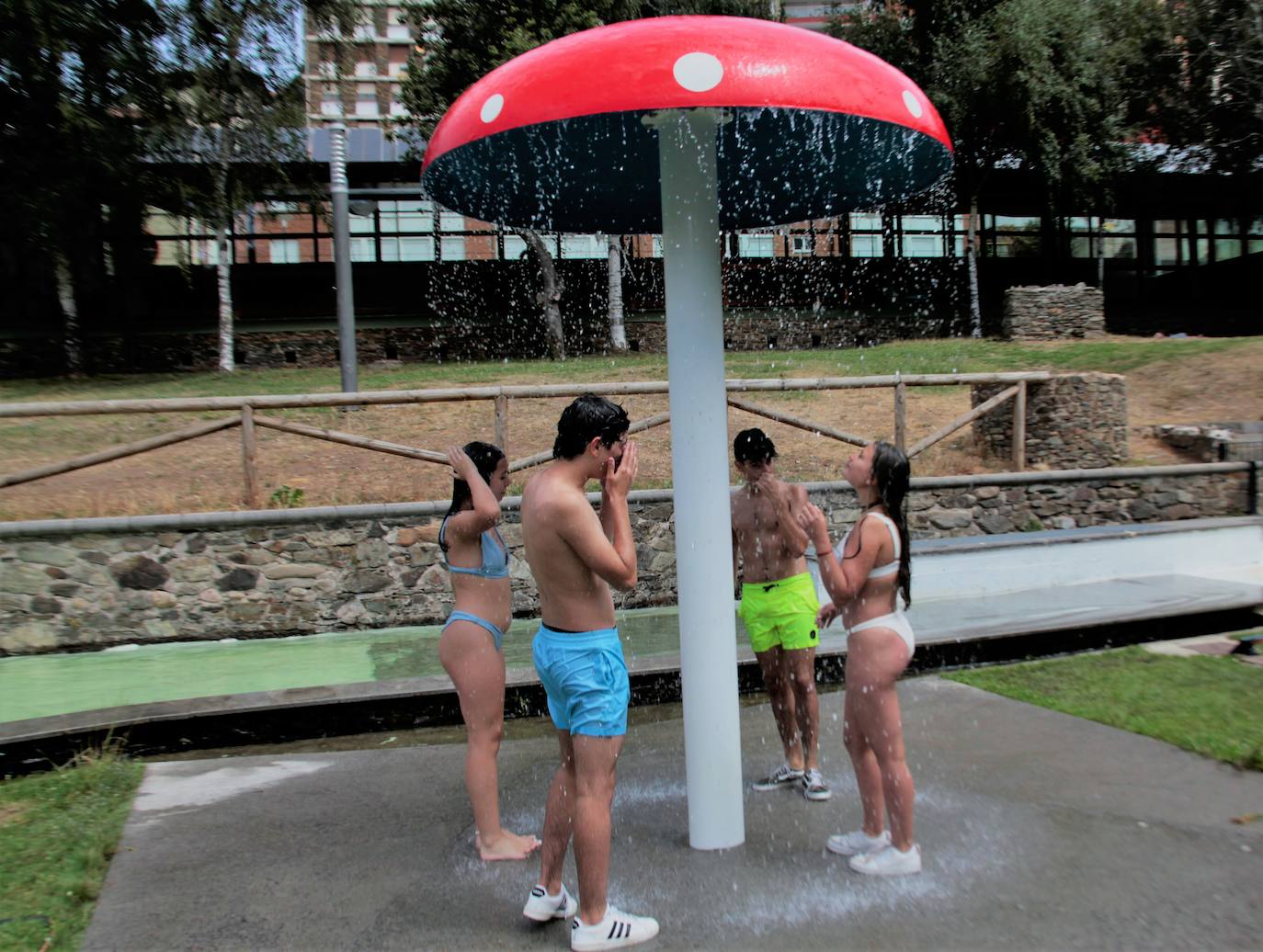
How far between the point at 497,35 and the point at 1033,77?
12.6m

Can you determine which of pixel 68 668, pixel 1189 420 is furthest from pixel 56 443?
pixel 1189 420

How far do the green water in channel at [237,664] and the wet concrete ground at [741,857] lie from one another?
186 centimetres

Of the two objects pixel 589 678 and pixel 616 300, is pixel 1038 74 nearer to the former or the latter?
pixel 616 300

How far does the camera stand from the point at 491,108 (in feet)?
10.9

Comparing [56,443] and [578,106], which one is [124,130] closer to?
[56,443]

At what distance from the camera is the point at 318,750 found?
5246 mm

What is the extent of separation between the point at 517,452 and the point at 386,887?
7.36 meters

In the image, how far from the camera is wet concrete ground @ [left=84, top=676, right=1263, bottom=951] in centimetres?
316

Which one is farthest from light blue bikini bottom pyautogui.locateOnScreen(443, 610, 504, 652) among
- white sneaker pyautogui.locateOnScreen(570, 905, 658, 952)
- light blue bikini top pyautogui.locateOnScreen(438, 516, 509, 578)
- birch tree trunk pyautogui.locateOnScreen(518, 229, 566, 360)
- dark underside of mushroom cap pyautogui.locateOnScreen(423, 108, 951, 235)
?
birch tree trunk pyautogui.locateOnScreen(518, 229, 566, 360)

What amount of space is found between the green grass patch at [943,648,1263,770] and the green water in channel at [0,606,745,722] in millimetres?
2099

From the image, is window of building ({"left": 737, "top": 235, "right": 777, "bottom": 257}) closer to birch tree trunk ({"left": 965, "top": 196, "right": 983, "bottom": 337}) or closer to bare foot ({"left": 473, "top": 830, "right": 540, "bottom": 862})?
birch tree trunk ({"left": 965, "top": 196, "right": 983, "bottom": 337})

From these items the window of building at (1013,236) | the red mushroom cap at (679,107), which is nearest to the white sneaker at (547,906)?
the red mushroom cap at (679,107)

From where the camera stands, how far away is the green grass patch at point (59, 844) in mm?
3260

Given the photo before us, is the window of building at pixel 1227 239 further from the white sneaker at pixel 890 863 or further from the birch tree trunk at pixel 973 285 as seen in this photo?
the white sneaker at pixel 890 863
